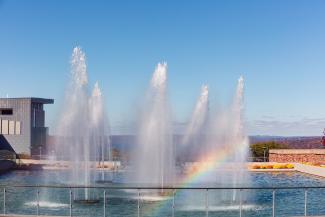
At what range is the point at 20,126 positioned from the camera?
65.1m

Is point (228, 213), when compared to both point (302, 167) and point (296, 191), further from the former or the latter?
point (302, 167)

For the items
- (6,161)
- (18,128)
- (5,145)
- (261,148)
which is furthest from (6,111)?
(261,148)

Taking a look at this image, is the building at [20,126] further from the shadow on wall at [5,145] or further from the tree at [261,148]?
the tree at [261,148]

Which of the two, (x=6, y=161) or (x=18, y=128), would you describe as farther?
(x=18, y=128)

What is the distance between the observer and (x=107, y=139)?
41.8 meters

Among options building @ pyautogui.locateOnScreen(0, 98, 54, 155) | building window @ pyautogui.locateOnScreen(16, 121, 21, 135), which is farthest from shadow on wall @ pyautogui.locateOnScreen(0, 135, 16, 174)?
building window @ pyautogui.locateOnScreen(16, 121, 21, 135)

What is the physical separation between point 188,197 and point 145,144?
685 cm

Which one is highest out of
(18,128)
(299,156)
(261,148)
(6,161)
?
(18,128)

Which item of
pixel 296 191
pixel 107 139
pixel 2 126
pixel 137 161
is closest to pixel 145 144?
pixel 137 161

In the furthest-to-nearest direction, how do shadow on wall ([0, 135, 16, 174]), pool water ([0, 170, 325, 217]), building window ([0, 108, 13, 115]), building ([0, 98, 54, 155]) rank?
building window ([0, 108, 13, 115]), building ([0, 98, 54, 155]), shadow on wall ([0, 135, 16, 174]), pool water ([0, 170, 325, 217])

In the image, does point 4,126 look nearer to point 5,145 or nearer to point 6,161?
point 5,145

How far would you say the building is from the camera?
213ft

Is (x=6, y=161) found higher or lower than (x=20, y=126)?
lower

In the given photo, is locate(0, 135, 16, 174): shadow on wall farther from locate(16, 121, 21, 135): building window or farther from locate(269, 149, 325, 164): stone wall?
locate(269, 149, 325, 164): stone wall
